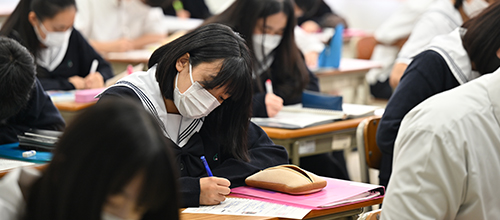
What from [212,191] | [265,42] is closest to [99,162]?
[212,191]

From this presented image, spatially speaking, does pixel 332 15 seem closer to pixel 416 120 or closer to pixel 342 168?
pixel 342 168

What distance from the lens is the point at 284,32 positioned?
2.96 metres

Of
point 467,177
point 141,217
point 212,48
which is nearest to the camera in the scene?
point 141,217

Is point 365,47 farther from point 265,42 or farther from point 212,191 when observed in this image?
point 212,191

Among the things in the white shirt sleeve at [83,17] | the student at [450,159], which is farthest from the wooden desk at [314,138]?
the white shirt sleeve at [83,17]

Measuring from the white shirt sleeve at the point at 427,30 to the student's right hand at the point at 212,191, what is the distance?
1.63 metres

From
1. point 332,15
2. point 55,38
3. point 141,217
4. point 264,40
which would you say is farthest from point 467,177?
point 332,15

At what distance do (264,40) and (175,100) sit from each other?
1.34 meters

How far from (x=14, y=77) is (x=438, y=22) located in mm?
1974

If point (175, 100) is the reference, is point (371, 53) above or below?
below

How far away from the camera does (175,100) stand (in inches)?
65.0

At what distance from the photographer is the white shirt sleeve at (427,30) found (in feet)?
9.37

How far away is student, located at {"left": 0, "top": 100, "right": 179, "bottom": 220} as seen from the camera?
27.8 inches

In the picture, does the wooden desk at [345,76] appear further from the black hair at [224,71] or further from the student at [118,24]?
the black hair at [224,71]
